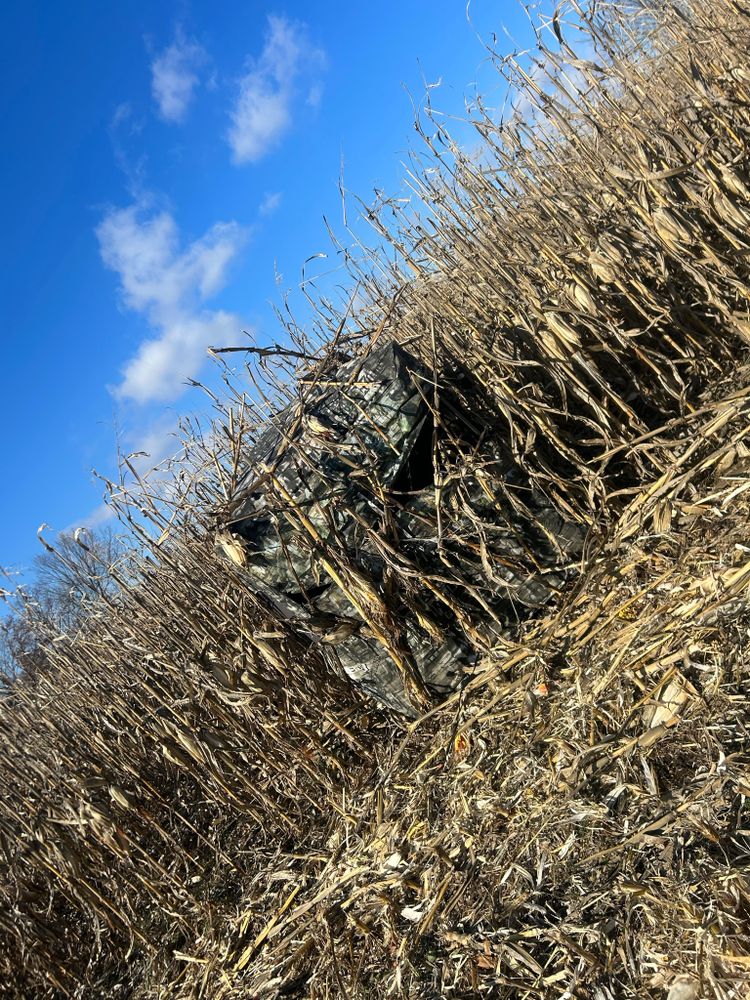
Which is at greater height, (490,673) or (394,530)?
(394,530)

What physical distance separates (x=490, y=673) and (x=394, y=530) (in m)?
0.52

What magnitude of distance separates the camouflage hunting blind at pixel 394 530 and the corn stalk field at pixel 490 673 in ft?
0.05

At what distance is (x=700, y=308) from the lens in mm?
2412

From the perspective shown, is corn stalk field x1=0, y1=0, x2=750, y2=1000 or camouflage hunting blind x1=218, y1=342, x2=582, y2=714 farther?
camouflage hunting blind x1=218, y1=342, x2=582, y2=714

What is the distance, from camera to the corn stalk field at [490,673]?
1735 mm

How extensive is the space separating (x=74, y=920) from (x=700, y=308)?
331 centimetres

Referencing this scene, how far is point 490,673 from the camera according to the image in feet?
7.69

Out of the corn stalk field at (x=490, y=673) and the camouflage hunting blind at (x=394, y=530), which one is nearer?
the corn stalk field at (x=490, y=673)

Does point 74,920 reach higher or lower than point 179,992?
higher

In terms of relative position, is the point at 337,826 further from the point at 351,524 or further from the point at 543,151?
the point at 543,151

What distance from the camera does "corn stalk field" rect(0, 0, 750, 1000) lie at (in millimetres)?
1735

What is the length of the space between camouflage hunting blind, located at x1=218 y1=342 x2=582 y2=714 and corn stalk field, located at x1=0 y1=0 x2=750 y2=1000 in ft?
0.05

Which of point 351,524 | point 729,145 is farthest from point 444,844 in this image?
point 729,145

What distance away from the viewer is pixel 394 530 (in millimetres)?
2299
